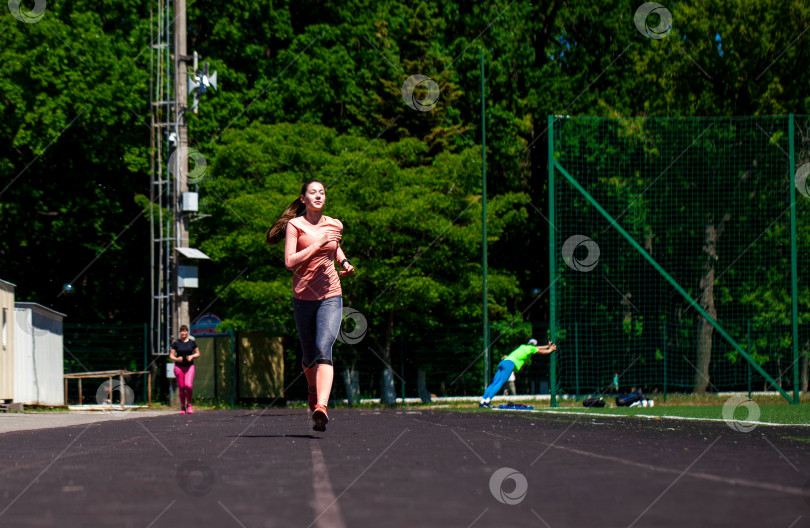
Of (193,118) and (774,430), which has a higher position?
(193,118)

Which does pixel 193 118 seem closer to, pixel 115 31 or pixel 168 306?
pixel 115 31

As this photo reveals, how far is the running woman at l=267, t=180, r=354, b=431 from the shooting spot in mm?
8953

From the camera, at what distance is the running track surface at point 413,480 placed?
4.15 m

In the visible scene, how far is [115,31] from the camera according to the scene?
1411 inches

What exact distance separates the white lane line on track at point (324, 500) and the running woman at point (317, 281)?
8.98ft

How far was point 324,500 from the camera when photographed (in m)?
4.60

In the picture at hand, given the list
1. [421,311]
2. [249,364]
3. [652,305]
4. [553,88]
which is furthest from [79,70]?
[652,305]

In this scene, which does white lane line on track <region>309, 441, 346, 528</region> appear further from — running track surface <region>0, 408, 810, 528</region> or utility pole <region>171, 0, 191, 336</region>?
utility pole <region>171, 0, 191, 336</region>

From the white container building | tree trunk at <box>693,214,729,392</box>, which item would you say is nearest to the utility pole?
the white container building

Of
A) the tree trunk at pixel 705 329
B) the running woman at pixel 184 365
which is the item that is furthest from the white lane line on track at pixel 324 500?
the tree trunk at pixel 705 329

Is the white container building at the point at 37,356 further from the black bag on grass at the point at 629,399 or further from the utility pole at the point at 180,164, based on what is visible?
the black bag on grass at the point at 629,399

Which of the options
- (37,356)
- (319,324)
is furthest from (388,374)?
(319,324)

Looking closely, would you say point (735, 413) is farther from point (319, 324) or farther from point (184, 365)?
point (184, 365)

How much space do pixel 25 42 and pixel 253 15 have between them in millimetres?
7048
